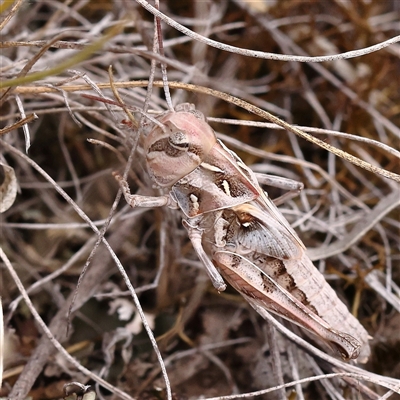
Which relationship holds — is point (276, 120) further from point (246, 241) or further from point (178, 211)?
point (178, 211)

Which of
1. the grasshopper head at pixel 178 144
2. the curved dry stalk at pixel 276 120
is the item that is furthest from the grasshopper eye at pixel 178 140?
the curved dry stalk at pixel 276 120

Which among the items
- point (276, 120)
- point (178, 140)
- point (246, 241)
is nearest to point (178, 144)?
point (178, 140)

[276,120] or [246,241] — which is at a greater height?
[276,120]

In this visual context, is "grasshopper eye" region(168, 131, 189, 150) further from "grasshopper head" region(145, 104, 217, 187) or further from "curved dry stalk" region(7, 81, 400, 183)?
"curved dry stalk" region(7, 81, 400, 183)

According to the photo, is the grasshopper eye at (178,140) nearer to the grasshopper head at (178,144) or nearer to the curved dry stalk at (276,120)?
the grasshopper head at (178,144)

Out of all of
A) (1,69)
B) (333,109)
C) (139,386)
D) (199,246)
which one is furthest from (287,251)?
(333,109)
